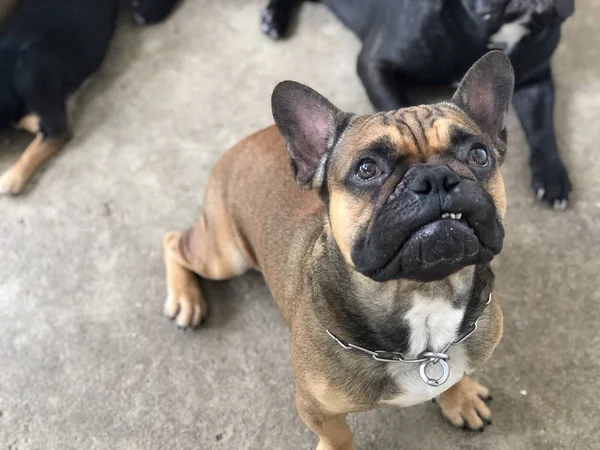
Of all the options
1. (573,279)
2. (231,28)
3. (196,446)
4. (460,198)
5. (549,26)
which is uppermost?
(460,198)

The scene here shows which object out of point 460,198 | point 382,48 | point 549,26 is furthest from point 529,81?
point 460,198

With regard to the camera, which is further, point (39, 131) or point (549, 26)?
point (39, 131)

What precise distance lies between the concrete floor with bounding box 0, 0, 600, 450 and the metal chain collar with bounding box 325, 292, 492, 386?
0.50 meters

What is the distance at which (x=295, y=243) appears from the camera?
6.07 feet

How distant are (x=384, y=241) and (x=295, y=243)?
1.81 ft

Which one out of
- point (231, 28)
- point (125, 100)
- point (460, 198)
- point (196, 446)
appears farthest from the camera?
point (231, 28)

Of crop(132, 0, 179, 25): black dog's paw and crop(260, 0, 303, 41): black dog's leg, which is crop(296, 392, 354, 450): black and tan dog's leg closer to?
crop(260, 0, 303, 41): black dog's leg

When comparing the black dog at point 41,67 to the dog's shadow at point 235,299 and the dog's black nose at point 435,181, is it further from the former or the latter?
the dog's black nose at point 435,181

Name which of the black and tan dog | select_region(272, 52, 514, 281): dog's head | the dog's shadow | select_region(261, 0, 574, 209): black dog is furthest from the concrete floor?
select_region(272, 52, 514, 281): dog's head

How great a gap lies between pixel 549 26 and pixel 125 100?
5.94 ft

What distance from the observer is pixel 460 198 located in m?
1.28

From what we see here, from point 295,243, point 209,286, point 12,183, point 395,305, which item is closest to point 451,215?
point 395,305

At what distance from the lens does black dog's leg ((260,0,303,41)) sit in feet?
10.3

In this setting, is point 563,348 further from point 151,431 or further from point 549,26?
point 151,431
